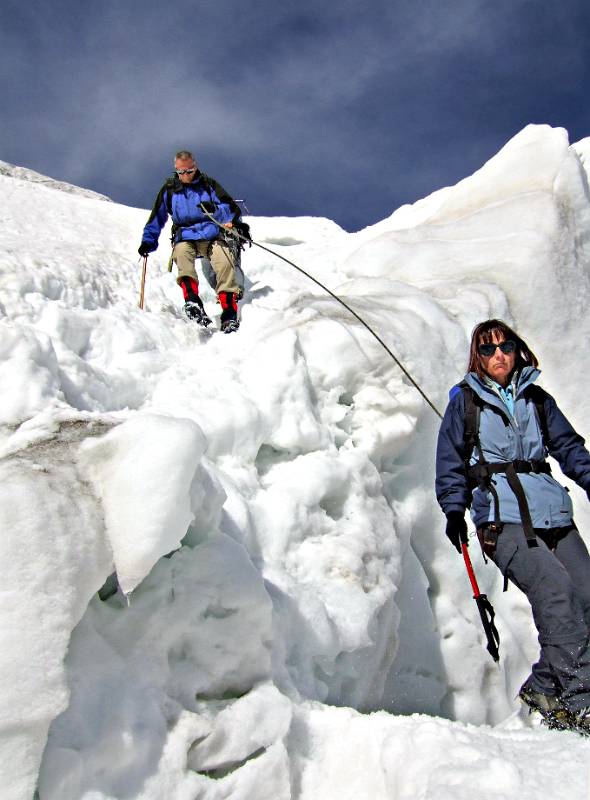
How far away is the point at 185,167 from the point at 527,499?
15.6 feet

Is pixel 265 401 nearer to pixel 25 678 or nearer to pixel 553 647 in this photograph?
pixel 553 647

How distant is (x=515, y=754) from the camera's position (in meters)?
2.40

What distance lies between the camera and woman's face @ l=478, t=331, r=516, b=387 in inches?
139

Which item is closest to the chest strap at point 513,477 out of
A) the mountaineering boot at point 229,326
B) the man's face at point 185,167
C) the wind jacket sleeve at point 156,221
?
the mountaineering boot at point 229,326

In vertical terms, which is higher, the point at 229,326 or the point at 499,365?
the point at 229,326

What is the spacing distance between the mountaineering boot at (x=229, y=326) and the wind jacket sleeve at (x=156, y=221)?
115 centimetres

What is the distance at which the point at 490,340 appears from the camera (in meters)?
3.68

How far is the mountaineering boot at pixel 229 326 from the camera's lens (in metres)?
5.93

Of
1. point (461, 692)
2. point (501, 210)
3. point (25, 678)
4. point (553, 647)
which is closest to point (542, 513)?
point (553, 647)

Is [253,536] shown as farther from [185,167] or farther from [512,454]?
[185,167]

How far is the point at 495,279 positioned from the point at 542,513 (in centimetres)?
461

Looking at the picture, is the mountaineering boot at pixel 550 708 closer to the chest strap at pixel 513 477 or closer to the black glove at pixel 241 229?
the chest strap at pixel 513 477

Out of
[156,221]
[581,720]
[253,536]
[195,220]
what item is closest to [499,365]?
[253,536]

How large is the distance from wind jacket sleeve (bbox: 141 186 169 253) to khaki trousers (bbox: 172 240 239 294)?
0.72ft
